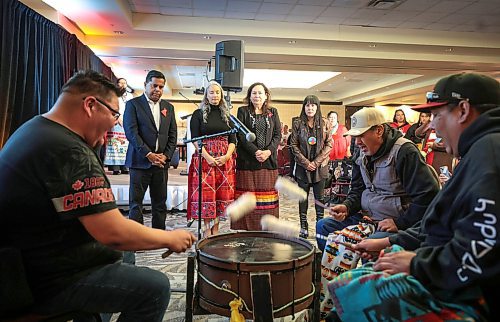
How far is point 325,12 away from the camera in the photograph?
559 centimetres

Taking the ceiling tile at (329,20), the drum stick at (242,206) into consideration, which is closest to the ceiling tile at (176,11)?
the ceiling tile at (329,20)

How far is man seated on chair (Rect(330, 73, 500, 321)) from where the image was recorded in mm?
939

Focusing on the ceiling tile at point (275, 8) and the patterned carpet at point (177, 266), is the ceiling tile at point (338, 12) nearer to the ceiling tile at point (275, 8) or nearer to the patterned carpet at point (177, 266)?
the ceiling tile at point (275, 8)

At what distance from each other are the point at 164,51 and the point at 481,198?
6.43 meters

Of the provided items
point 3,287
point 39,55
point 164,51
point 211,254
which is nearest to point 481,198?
point 211,254

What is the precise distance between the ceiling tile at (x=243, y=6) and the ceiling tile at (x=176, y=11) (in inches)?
25.0

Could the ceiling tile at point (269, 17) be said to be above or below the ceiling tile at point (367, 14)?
above

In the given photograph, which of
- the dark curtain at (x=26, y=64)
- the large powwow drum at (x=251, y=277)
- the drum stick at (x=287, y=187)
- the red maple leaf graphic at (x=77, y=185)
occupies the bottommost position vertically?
the large powwow drum at (x=251, y=277)

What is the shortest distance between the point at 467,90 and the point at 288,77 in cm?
1005

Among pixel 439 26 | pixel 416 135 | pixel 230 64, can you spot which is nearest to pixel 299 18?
pixel 439 26

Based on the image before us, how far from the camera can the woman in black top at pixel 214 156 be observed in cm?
317

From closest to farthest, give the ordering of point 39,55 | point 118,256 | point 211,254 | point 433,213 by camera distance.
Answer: point 433,213 < point 118,256 < point 211,254 < point 39,55

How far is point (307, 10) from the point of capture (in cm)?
551

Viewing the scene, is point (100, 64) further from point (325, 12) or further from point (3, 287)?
point (3, 287)
